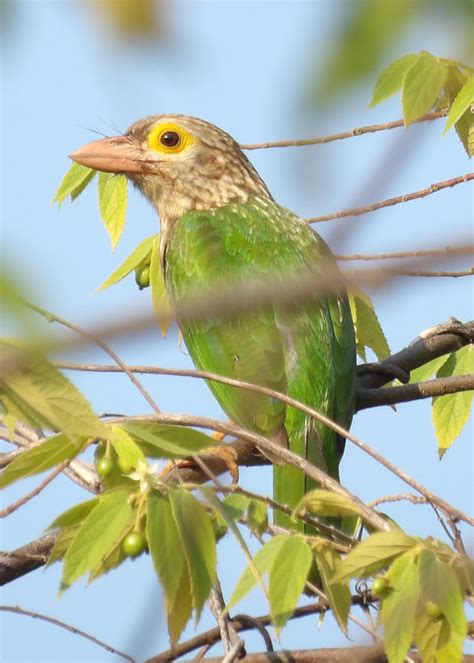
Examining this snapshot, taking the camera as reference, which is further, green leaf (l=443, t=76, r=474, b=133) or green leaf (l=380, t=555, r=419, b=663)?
green leaf (l=443, t=76, r=474, b=133)

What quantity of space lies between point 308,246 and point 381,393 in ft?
3.42

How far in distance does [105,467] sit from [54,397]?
1.81ft

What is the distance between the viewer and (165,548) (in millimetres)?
2486

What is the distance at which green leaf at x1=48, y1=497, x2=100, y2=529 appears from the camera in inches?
101

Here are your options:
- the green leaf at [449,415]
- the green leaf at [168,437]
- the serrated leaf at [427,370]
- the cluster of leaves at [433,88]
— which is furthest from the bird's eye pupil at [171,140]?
the green leaf at [168,437]

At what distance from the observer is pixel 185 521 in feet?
8.20

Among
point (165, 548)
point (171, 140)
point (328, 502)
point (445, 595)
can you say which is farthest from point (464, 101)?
point (171, 140)

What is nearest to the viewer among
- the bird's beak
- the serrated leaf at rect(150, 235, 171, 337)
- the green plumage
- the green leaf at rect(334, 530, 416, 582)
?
the green leaf at rect(334, 530, 416, 582)

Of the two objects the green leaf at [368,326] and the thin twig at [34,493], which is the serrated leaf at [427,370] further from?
the thin twig at [34,493]

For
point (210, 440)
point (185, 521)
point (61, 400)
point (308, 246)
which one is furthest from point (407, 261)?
point (308, 246)

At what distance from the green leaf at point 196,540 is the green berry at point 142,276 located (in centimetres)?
259

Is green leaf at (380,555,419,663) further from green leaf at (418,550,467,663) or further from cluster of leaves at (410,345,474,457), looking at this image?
cluster of leaves at (410,345,474,457)

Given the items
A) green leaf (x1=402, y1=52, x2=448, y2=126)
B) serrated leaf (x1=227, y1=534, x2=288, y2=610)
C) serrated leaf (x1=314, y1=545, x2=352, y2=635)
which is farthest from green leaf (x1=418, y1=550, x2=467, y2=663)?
green leaf (x1=402, y1=52, x2=448, y2=126)

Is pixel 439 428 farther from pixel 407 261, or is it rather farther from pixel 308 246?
pixel 407 261
